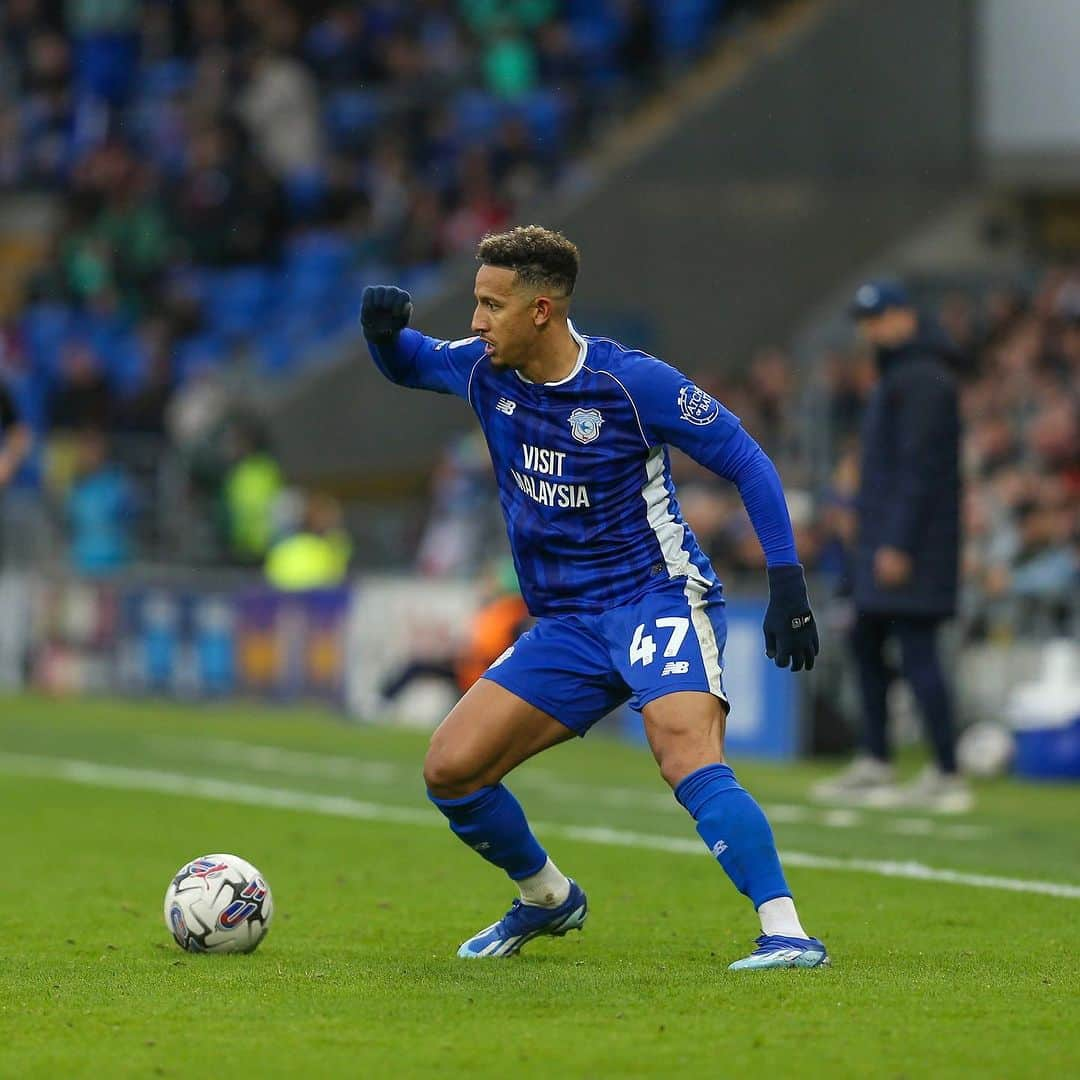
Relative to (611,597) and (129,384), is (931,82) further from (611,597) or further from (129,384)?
(611,597)

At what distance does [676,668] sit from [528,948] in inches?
44.4

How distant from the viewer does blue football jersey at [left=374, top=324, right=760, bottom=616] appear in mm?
6438

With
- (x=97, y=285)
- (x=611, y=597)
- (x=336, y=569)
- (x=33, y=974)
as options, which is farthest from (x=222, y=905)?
(x=97, y=285)

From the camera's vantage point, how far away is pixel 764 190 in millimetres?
24375

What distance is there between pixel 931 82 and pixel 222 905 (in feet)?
61.2

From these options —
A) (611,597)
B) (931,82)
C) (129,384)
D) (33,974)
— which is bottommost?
(33,974)

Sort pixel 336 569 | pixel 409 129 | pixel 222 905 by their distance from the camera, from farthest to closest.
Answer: pixel 409 129 < pixel 336 569 < pixel 222 905

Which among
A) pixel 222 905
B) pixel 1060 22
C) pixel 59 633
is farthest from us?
pixel 1060 22

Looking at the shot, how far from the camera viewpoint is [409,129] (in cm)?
2552

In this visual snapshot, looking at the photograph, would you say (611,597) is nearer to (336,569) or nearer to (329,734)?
(329,734)

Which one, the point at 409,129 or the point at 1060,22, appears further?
the point at 409,129

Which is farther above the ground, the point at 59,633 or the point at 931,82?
the point at 931,82

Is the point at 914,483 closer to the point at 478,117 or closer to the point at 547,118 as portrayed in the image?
the point at 547,118

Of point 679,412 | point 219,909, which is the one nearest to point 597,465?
point 679,412
